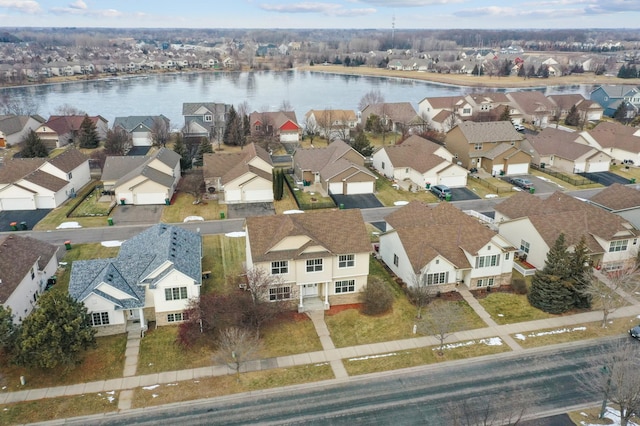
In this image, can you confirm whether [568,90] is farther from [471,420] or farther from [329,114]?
[471,420]

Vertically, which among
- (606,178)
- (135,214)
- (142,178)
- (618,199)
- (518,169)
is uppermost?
(142,178)

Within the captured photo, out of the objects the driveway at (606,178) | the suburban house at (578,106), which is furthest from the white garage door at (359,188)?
the suburban house at (578,106)

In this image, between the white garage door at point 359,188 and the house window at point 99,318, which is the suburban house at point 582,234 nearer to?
the white garage door at point 359,188

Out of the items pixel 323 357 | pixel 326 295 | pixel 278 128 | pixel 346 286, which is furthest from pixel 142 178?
pixel 278 128

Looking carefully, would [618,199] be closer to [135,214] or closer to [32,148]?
[135,214]

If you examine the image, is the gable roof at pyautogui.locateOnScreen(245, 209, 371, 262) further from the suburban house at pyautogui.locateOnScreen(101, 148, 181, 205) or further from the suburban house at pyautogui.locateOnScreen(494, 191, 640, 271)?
the suburban house at pyautogui.locateOnScreen(101, 148, 181, 205)

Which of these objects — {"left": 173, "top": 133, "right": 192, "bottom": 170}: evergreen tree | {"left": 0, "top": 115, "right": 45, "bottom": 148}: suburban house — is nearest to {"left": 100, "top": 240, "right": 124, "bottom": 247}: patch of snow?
{"left": 173, "top": 133, "right": 192, "bottom": 170}: evergreen tree
